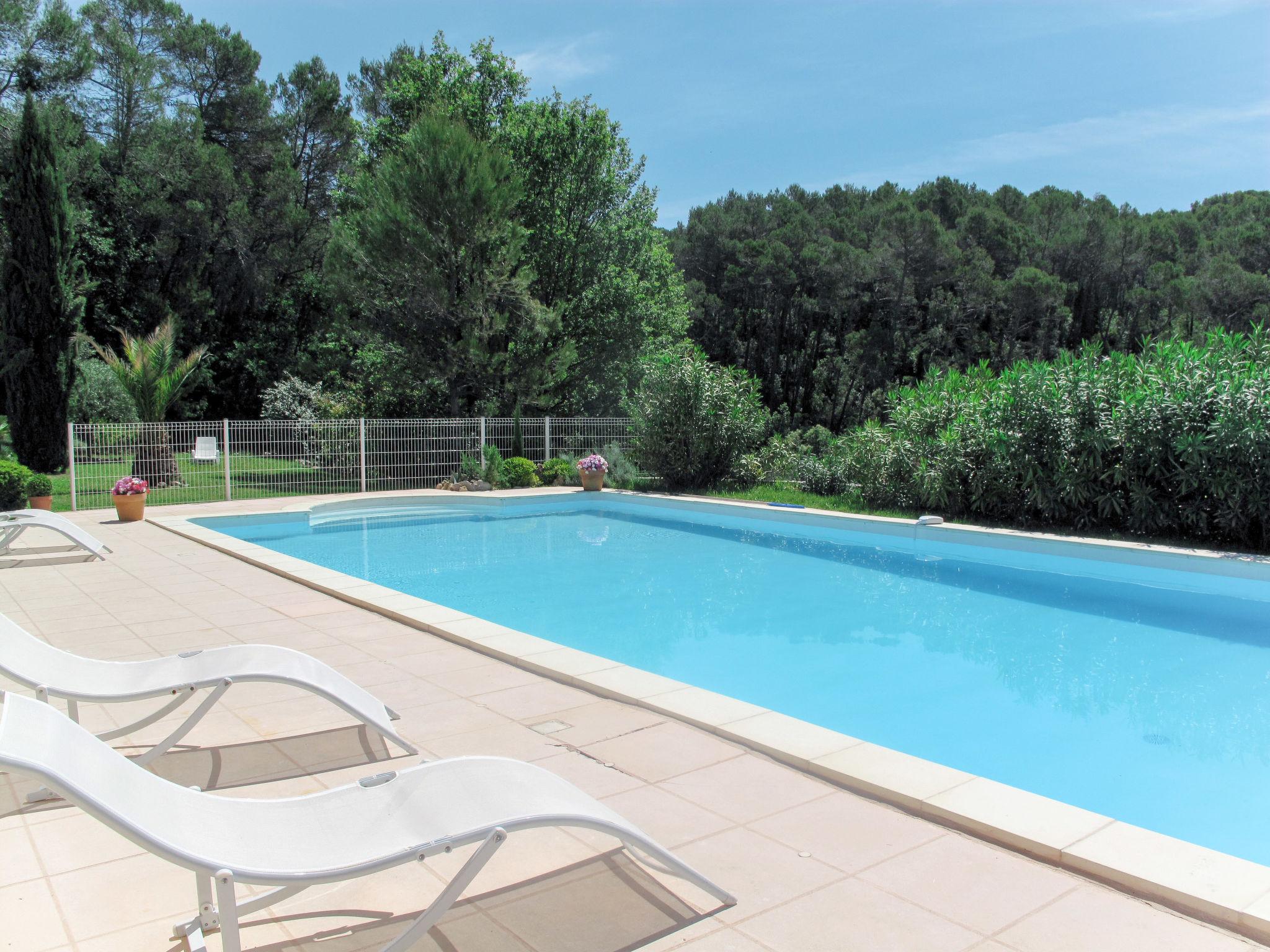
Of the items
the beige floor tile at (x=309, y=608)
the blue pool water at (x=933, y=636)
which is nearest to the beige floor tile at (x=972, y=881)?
the blue pool water at (x=933, y=636)

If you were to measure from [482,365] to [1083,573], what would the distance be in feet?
40.5

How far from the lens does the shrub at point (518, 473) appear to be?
53.4ft

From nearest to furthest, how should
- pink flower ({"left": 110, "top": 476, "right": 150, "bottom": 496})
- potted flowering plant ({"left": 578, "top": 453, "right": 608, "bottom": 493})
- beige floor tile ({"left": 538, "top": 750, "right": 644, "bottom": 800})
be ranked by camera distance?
1. beige floor tile ({"left": 538, "top": 750, "right": 644, "bottom": 800})
2. pink flower ({"left": 110, "top": 476, "right": 150, "bottom": 496})
3. potted flowering plant ({"left": 578, "top": 453, "right": 608, "bottom": 493})

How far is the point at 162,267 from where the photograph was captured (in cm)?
2812

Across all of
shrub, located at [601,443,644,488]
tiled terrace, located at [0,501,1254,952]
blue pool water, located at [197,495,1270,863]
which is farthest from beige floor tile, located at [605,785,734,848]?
shrub, located at [601,443,644,488]

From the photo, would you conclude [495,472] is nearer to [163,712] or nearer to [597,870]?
[163,712]

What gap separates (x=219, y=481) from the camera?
49.3ft

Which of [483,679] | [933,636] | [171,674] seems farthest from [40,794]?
[933,636]

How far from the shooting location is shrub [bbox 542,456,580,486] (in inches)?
653

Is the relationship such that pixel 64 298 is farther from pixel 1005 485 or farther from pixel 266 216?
Result: pixel 1005 485

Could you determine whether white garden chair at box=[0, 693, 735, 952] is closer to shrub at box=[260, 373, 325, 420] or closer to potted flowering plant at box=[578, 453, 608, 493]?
potted flowering plant at box=[578, 453, 608, 493]

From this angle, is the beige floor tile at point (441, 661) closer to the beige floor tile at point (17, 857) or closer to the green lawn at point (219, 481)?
the beige floor tile at point (17, 857)

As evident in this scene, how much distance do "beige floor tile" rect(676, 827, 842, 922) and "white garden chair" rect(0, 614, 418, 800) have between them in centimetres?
132

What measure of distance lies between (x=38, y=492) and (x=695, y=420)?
10116 millimetres
